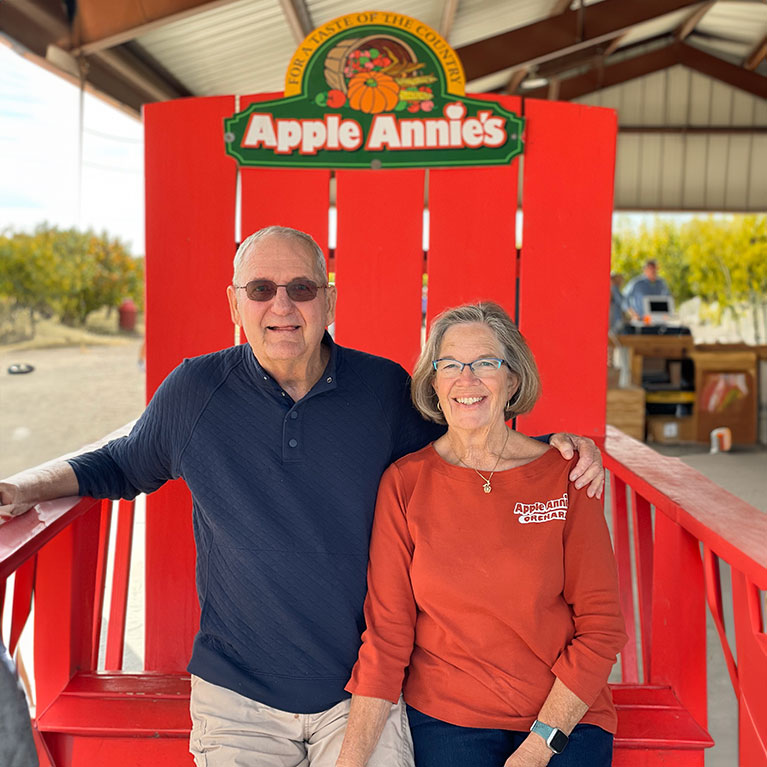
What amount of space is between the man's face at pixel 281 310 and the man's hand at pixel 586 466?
567 mm

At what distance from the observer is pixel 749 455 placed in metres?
8.33

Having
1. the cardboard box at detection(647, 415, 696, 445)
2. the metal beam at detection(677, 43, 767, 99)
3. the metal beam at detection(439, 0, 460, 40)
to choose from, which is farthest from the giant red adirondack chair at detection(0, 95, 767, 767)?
the metal beam at detection(677, 43, 767, 99)

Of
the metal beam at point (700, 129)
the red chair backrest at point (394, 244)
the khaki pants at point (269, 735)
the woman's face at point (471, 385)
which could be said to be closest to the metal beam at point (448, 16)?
the red chair backrest at point (394, 244)

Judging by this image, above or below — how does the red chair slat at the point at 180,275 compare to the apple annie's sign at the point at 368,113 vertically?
below

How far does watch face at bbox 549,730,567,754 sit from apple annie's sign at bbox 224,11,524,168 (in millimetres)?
1598

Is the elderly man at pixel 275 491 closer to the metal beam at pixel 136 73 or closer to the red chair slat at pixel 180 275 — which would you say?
the red chair slat at pixel 180 275

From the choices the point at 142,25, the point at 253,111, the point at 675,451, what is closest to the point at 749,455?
the point at 675,451

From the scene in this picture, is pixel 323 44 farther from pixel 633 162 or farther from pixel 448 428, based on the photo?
pixel 633 162

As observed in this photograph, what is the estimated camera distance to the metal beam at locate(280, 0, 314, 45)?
21.7 feet

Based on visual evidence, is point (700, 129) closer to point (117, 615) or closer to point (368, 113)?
point (368, 113)

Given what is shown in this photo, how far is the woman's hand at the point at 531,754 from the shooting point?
4.79 ft

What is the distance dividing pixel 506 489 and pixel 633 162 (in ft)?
49.0

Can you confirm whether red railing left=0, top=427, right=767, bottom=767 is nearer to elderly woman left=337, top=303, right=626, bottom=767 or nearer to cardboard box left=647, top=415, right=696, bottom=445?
elderly woman left=337, top=303, right=626, bottom=767

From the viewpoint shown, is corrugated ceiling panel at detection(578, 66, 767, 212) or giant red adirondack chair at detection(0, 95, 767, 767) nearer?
giant red adirondack chair at detection(0, 95, 767, 767)
